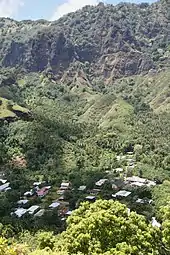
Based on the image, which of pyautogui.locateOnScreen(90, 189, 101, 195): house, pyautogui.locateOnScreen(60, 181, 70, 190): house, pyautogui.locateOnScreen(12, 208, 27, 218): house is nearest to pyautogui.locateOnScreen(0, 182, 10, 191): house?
pyautogui.locateOnScreen(12, 208, 27, 218): house

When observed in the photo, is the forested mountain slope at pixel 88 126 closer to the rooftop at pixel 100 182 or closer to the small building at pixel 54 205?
the rooftop at pixel 100 182

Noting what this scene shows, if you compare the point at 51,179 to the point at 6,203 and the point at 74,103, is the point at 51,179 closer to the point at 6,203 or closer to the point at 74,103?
the point at 6,203

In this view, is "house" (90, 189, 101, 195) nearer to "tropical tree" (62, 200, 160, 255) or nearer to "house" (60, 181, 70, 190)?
"house" (60, 181, 70, 190)

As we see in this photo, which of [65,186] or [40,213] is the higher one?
[65,186]

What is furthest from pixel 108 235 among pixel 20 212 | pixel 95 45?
pixel 95 45

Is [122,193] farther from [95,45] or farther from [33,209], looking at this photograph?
[95,45]

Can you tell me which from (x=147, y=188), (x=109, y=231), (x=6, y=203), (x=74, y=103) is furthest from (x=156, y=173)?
(x=74, y=103)
